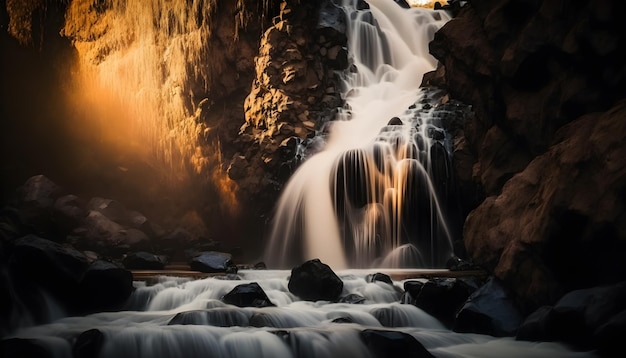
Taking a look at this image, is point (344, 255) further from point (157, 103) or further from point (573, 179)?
point (157, 103)

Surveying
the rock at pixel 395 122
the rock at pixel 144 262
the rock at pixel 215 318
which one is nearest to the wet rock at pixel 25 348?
the rock at pixel 215 318

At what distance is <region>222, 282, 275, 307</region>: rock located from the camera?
8.05m

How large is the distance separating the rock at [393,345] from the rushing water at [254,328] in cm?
10

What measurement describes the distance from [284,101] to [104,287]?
9759 mm

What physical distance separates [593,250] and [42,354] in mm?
6493

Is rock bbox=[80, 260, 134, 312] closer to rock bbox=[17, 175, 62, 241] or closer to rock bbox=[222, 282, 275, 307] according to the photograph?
rock bbox=[222, 282, 275, 307]

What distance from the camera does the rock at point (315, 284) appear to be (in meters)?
8.71

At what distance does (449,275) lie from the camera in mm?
9883

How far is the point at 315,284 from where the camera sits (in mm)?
8727

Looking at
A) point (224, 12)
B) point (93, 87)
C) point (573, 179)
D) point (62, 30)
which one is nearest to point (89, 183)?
point (93, 87)

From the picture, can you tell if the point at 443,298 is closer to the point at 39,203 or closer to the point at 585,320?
the point at 585,320

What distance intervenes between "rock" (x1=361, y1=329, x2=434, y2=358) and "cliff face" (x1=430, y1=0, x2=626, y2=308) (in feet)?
7.56

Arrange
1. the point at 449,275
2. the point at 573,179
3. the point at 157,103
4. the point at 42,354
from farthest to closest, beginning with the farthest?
the point at 157,103
the point at 449,275
the point at 573,179
the point at 42,354

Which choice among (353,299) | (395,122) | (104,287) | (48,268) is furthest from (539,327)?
(395,122)
